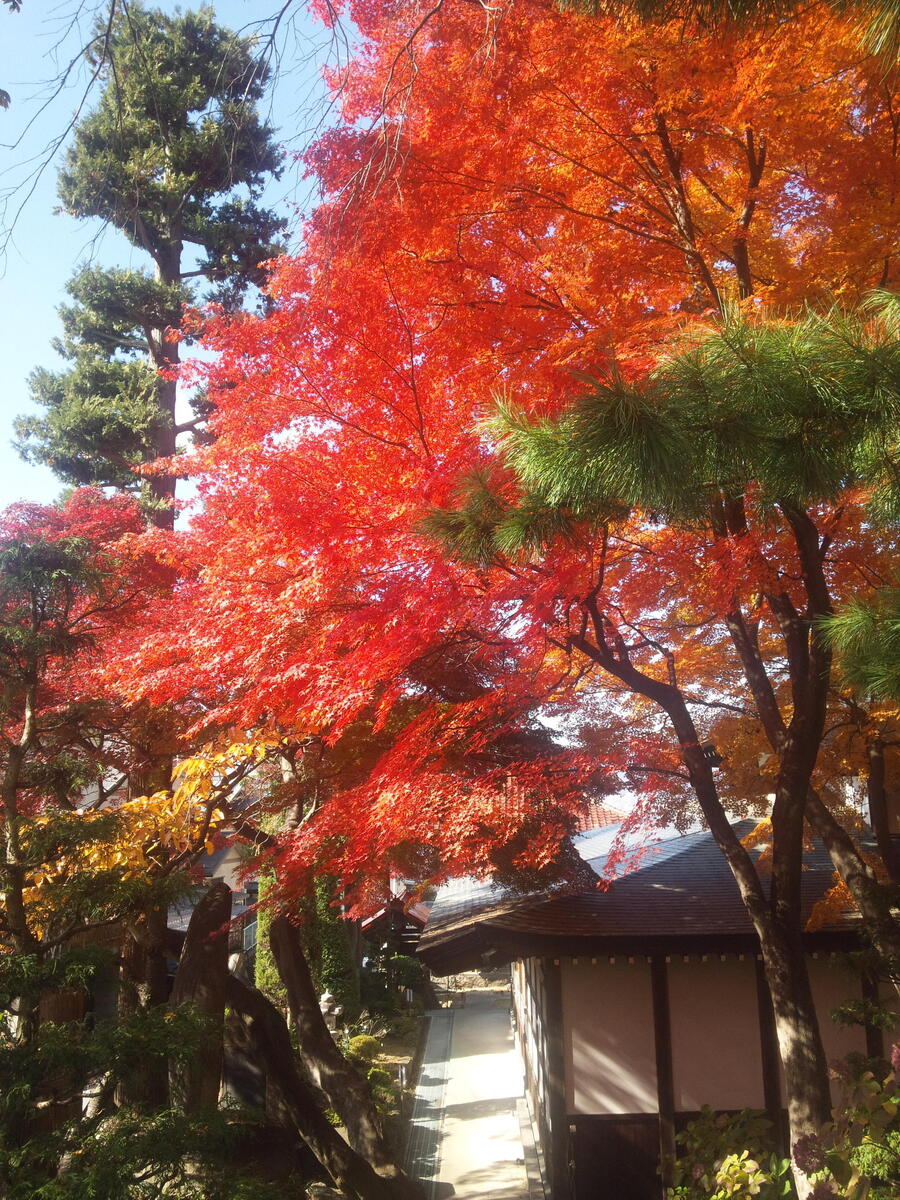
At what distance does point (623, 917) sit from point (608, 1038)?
3.76 feet

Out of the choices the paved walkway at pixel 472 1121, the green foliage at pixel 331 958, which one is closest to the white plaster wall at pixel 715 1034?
the paved walkway at pixel 472 1121

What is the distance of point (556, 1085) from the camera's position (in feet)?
27.0

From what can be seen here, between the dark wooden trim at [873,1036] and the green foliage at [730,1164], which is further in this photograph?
the dark wooden trim at [873,1036]

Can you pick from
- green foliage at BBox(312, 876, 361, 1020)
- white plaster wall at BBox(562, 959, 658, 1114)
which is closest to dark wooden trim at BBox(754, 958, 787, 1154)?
white plaster wall at BBox(562, 959, 658, 1114)

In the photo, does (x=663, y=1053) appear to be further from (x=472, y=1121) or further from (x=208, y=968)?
(x=472, y=1121)

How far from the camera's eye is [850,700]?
783 centimetres

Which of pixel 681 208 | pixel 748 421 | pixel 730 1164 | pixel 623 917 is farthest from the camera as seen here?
pixel 623 917

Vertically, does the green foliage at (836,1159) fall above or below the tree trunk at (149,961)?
below

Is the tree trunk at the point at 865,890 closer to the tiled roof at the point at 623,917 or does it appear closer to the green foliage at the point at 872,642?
the tiled roof at the point at 623,917

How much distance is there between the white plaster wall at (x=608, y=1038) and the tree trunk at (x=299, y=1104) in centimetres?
219

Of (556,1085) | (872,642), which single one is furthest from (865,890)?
(556,1085)

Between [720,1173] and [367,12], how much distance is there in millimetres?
8540

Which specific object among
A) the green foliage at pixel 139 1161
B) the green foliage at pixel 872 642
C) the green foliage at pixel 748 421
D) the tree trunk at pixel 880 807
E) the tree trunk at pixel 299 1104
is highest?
the green foliage at pixel 748 421

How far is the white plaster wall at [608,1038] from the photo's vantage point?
26.7ft
